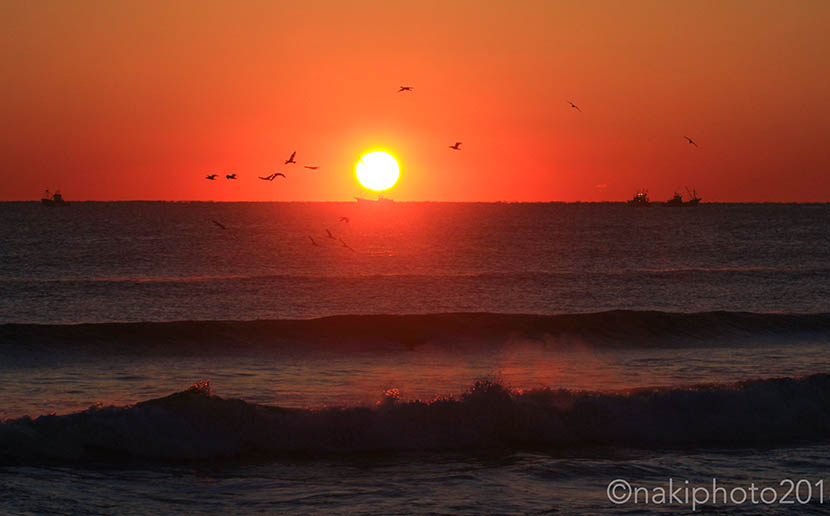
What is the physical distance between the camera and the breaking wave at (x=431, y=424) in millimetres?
A: 15164

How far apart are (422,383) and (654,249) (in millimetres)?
73466

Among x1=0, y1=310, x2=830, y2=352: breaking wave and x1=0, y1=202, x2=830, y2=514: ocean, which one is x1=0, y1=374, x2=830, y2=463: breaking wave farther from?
x1=0, y1=310, x2=830, y2=352: breaking wave

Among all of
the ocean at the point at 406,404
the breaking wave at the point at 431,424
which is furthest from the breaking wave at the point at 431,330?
the breaking wave at the point at 431,424

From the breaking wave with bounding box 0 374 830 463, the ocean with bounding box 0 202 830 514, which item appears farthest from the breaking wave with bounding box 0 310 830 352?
the breaking wave with bounding box 0 374 830 463

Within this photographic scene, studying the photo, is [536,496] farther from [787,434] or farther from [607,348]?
[607,348]

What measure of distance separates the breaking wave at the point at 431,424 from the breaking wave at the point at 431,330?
10.5m

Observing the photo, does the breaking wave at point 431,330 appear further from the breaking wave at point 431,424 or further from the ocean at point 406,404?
the breaking wave at point 431,424

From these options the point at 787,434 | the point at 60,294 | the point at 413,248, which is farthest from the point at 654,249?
the point at 787,434

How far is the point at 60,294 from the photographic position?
43938 millimetres

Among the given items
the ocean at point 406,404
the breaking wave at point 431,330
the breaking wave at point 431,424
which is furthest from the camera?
the breaking wave at point 431,330

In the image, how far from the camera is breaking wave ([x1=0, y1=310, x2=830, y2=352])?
27.1m

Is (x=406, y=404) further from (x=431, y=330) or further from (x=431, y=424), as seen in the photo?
(x=431, y=330)

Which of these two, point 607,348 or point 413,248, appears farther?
point 413,248

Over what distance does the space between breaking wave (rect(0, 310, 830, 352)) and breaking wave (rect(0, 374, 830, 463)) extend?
10.5 m
